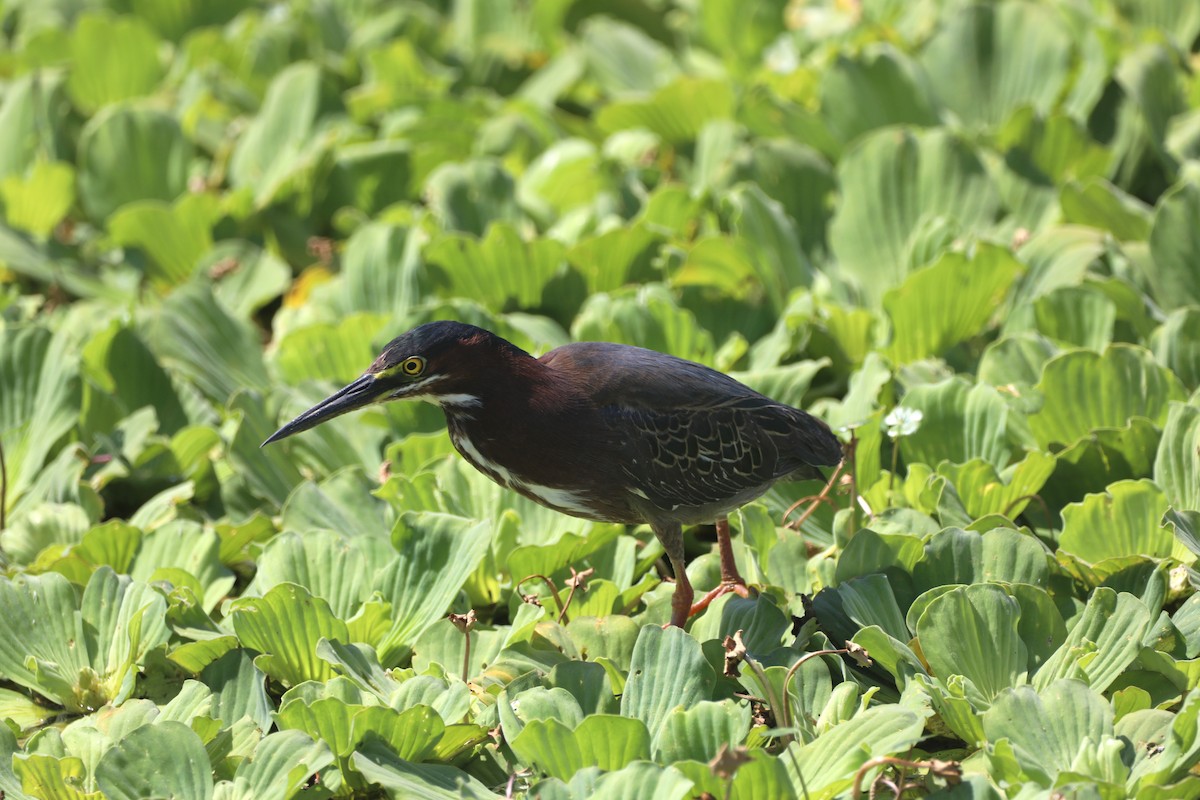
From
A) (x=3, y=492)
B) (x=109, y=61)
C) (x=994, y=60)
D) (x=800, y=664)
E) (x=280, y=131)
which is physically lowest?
(x=3, y=492)

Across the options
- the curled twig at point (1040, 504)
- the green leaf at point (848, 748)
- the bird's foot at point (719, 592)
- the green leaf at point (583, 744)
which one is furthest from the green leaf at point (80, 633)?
the curled twig at point (1040, 504)

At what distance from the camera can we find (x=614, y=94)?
724cm

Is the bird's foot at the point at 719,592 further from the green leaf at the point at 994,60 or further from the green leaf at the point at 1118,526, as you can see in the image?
the green leaf at the point at 994,60

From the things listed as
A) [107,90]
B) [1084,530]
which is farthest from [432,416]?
[107,90]

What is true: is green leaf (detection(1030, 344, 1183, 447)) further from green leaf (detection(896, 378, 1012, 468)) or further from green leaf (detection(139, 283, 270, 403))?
green leaf (detection(139, 283, 270, 403))

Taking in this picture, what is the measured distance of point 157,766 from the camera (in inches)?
128

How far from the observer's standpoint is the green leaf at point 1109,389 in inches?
177

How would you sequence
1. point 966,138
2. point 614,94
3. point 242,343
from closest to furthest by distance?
point 242,343, point 966,138, point 614,94

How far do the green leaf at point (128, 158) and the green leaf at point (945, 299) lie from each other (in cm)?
Result: 352

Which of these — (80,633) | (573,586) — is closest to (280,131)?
(80,633)

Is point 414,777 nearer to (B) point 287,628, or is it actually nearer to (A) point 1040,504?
(B) point 287,628

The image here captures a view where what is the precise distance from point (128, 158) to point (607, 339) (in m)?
2.84

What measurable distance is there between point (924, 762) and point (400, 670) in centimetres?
144

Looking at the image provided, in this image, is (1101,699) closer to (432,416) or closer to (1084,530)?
(1084,530)
